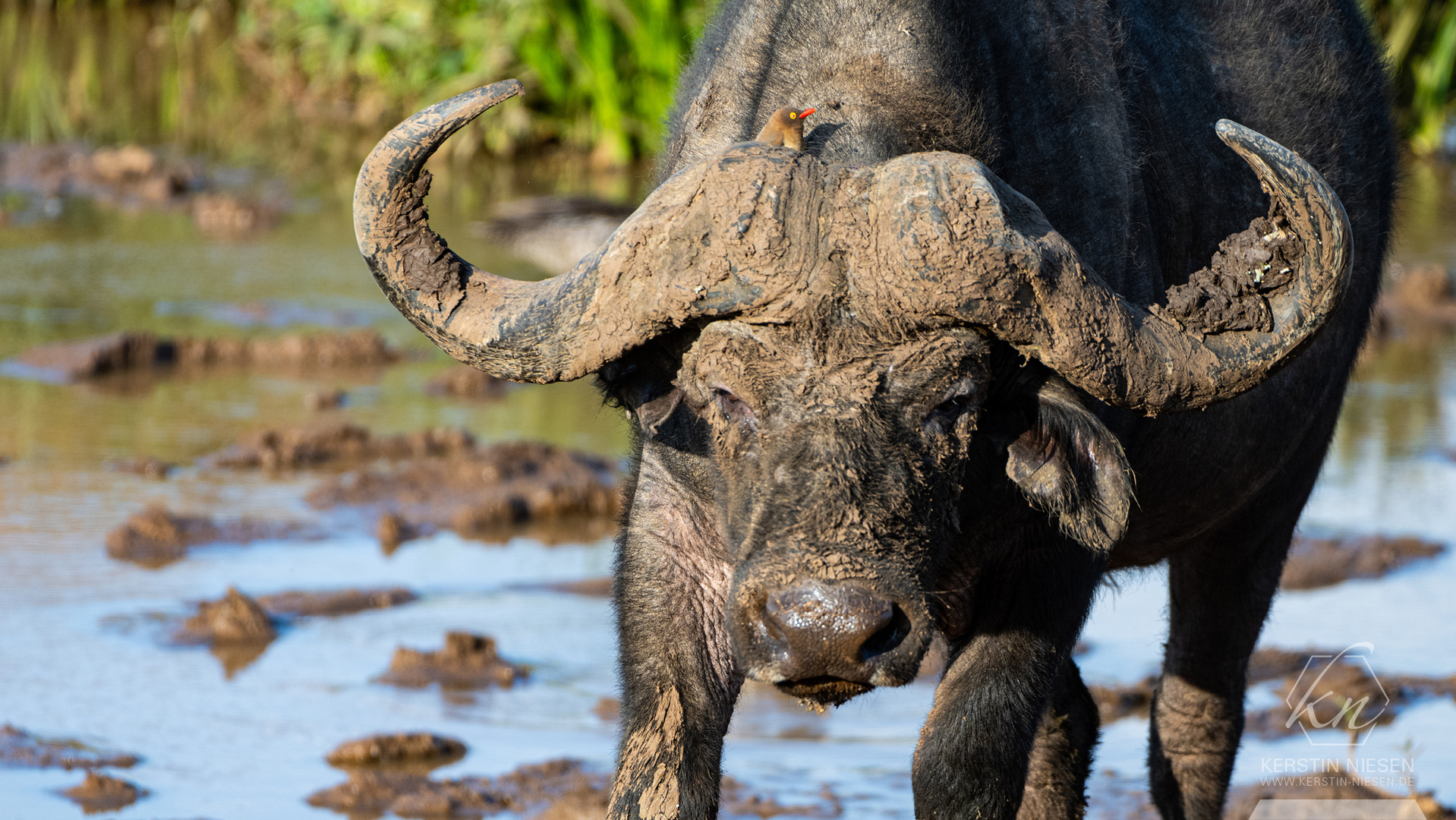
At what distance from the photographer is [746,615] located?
9.29 ft

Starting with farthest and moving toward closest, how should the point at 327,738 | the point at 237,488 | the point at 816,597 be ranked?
1. the point at 237,488
2. the point at 327,738
3. the point at 816,597

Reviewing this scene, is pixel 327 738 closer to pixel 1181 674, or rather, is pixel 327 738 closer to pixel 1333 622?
pixel 1181 674

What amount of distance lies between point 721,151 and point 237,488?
14.8ft

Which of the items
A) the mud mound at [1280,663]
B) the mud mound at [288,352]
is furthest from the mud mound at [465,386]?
the mud mound at [1280,663]

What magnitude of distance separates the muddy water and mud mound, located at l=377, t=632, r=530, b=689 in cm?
7

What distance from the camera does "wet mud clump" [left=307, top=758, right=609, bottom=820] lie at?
170 inches

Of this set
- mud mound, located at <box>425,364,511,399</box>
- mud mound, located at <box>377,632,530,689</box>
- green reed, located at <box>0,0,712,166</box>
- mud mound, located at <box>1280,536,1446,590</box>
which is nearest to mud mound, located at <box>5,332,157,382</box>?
mud mound, located at <box>425,364,511,399</box>

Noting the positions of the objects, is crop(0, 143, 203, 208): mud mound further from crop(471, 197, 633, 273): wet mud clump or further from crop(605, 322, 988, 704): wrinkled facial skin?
crop(605, 322, 988, 704): wrinkled facial skin

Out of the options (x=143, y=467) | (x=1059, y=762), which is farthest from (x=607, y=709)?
(x=143, y=467)

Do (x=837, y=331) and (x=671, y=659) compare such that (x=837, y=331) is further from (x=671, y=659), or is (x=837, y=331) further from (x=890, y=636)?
(x=671, y=659)

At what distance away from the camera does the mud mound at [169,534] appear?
6.16 m

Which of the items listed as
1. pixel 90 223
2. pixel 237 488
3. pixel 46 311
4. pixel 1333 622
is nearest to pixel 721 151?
pixel 1333 622

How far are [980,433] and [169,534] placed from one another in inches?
157

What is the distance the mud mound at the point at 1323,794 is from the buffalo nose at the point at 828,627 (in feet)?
7.42
